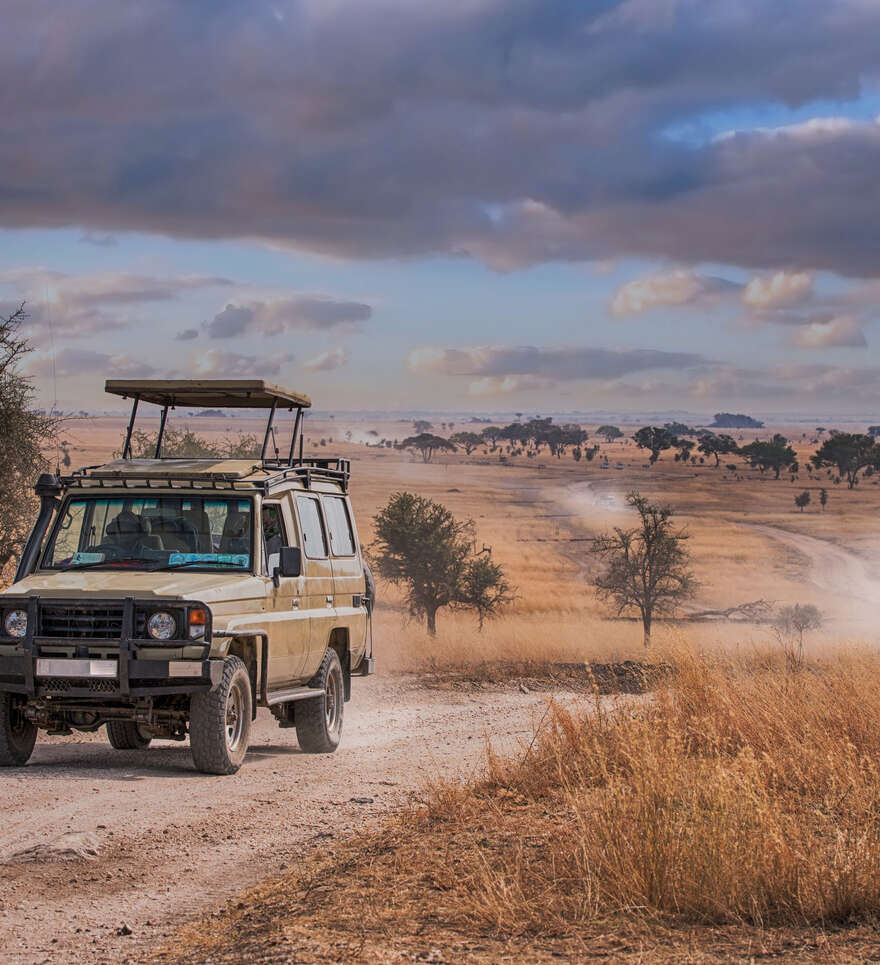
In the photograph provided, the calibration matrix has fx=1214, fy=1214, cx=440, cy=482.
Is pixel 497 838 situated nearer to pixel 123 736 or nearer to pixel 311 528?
pixel 311 528

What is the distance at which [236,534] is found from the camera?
11.0 m

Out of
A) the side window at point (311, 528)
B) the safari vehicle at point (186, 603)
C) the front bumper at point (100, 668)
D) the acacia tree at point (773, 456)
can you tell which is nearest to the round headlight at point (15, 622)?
the safari vehicle at point (186, 603)

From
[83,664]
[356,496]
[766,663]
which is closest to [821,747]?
[83,664]

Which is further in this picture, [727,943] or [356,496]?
[356,496]

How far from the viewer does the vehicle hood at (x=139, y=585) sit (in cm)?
983

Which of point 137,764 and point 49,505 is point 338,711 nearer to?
point 137,764

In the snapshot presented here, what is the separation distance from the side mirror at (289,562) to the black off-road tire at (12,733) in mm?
2482

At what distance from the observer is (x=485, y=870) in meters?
6.52

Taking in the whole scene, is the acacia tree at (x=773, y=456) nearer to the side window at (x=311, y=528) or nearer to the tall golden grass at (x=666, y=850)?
the side window at (x=311, y=528)

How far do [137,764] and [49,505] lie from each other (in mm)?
2568

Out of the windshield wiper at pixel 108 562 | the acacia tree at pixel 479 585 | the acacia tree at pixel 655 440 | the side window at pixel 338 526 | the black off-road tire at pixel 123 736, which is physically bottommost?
the acacia tree at pixel 479 585

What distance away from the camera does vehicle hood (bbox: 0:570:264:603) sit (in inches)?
387

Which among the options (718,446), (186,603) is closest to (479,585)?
(186,603)

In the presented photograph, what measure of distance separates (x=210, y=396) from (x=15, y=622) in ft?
13.1
